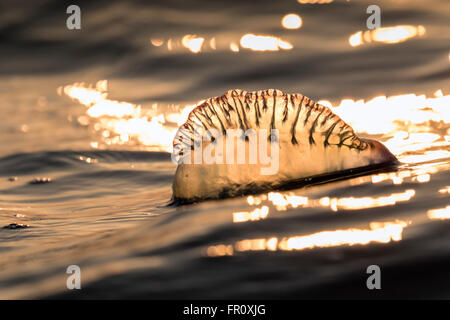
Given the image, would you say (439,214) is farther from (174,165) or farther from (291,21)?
(291,21)

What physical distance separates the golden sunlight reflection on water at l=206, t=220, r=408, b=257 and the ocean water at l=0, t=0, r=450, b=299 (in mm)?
12

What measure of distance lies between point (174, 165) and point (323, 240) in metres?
3.74

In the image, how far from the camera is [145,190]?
20.6ft

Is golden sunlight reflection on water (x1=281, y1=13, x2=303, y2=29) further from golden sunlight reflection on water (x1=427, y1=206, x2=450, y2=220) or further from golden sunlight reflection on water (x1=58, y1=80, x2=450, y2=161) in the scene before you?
golden sunlight reflection on water (x1=427, y1=206, x2=450, y2=220)

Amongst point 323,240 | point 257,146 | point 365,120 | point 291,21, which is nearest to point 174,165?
point 365,120

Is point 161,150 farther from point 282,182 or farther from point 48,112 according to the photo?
point 282,182

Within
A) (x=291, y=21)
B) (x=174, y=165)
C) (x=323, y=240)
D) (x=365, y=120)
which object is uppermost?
(x=291, y=21)

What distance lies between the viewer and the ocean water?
322 centimetres

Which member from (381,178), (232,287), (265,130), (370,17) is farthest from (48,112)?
(232,287)

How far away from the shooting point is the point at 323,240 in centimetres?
340

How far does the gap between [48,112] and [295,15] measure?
325 centimetres

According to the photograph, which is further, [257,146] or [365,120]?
[365,120]

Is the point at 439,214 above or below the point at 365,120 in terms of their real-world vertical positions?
below

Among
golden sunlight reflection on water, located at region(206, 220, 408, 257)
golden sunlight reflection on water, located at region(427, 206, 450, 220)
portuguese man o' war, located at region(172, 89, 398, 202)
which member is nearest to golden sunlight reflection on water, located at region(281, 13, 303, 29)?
portuguese man o' war, located at region(172, 89, 398, 202)
